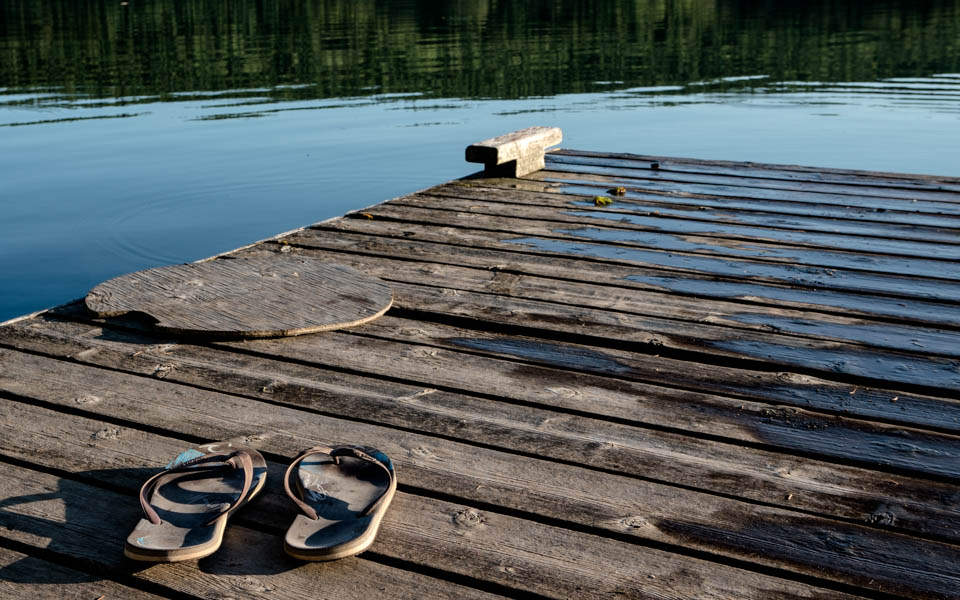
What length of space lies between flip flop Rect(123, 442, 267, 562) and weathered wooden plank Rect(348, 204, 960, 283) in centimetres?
245

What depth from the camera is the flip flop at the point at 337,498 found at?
1.95m

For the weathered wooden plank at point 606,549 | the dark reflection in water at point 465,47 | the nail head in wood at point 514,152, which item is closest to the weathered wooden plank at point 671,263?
the nail head in wood at point 514,152

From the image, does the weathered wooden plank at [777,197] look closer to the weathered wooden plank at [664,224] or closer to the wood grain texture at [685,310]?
the weathered wooden plank at [664,224]

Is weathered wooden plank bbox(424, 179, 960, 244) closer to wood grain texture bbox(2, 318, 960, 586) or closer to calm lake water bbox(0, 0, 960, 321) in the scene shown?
wood grain texture bbox(2, 318, 960, 586)

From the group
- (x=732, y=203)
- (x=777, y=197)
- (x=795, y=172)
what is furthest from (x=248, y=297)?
(x=795, y=172)

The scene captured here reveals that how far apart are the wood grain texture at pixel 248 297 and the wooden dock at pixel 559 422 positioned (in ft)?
0.24

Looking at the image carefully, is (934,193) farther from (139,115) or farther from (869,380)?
(139,115)

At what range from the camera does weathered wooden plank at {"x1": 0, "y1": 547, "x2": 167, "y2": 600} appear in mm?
1833

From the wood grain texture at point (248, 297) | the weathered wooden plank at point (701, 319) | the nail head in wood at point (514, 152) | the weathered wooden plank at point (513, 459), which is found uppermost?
the nail head in wood at point (514, 152)

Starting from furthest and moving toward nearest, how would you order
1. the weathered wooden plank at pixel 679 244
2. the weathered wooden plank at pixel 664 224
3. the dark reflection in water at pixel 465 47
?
the dark reflection in water at pixel 465 47 → the weathered wooden plank at pixel 664 224 → the weathered wooden plank at pixel 679 244

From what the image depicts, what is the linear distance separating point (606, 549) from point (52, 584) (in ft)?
3.78

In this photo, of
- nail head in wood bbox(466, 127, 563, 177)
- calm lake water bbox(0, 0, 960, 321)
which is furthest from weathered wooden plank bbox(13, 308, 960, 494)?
calm lake water bbox(0, 0, 960, 321)

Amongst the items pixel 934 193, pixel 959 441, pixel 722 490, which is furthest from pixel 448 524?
pixel 934 193

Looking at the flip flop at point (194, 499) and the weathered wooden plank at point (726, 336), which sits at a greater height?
the weathered wooden plank at point (726, 336)
